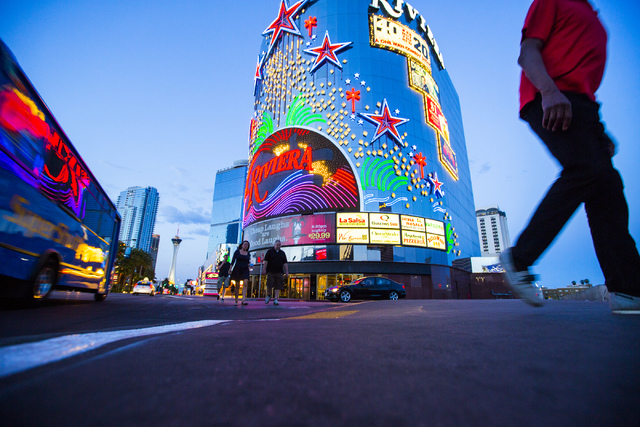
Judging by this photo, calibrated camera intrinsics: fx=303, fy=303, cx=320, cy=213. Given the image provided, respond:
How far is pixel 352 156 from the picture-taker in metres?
25.9

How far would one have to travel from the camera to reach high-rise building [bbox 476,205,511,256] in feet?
381

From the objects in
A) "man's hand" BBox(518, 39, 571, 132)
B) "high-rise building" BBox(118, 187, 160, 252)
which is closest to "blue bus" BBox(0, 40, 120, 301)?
"man's hand" BBox(518, 39, 571, 132)

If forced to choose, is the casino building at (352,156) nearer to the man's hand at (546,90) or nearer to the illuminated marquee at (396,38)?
the illuminated marquee at (396,38)

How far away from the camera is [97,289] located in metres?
8.05

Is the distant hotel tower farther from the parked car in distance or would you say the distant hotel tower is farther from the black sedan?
the black sedan

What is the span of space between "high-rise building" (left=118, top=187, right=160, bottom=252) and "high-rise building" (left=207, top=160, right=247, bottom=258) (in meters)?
68.7

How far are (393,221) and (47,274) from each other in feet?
75.7

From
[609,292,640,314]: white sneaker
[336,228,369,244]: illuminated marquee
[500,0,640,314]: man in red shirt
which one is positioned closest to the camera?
[609,292,640,314]: white sneaker

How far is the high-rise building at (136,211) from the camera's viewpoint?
152 meters

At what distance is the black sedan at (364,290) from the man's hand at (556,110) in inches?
591

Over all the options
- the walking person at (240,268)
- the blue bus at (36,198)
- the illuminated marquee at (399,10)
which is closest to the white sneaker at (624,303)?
the blue bus at (36,198)

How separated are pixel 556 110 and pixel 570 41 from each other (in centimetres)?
63

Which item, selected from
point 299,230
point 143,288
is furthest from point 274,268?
point 143,288

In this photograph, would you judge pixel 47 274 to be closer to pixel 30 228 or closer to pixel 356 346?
pixel 30 228
